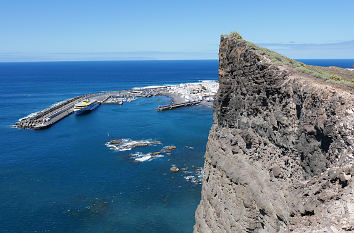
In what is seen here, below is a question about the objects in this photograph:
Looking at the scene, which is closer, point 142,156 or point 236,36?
A: point 236,36

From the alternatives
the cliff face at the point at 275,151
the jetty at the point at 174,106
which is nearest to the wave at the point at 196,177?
the cliff face at the point at 275,151

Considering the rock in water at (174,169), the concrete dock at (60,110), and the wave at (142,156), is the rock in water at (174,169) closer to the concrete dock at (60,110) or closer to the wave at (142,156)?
the wave at (142,156)

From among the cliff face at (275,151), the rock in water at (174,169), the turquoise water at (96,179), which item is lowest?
the turquoise water at (96,179)

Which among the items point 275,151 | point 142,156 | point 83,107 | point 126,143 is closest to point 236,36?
point 275,151

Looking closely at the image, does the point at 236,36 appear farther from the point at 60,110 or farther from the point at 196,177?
the point at 60,110

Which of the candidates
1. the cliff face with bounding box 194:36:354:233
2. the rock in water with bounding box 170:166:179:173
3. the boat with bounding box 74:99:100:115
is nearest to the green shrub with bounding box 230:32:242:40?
the cliff face with bounding box 194:36:354:233

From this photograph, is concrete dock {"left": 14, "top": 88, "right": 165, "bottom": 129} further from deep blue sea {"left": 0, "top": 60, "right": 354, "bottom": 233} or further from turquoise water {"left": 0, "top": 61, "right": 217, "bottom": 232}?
turquoise water {"left": 0, "top": 61, "right": 217, "bottom": 232}
